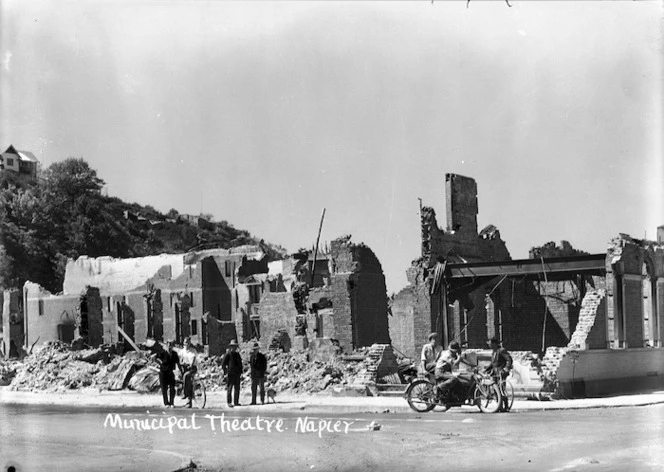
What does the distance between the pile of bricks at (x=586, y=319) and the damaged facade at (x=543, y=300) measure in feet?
0.10

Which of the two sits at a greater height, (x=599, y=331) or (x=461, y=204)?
(x=461, y=204)

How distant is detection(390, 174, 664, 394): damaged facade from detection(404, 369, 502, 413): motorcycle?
14.5 ft

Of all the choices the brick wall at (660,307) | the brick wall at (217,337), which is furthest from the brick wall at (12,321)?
the brick wall at (660,307)

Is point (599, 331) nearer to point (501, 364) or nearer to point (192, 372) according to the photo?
point (501, 364)

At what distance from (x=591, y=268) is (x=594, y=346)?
167 inches

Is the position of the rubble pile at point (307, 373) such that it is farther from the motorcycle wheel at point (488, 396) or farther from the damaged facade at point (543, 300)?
the motorcycle wheel at point (488, 396)

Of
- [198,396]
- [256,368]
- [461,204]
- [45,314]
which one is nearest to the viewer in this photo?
[256,368]

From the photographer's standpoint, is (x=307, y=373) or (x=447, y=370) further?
(x=307, y=373)

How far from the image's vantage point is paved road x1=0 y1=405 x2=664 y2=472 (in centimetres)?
1252

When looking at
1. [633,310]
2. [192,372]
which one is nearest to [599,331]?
[633,310]

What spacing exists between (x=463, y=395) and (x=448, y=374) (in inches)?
21.7

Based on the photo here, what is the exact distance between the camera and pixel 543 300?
36.2 m

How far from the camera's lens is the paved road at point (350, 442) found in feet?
41.1

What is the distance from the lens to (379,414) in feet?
63.9
